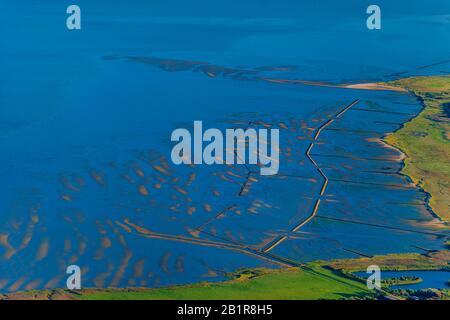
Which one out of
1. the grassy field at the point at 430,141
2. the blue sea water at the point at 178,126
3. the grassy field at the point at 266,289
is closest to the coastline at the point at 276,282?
the grassy field at the point at 266,289

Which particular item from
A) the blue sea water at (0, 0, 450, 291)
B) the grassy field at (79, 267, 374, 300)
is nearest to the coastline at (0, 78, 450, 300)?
the grassy field at (79, 267, 374, 300)


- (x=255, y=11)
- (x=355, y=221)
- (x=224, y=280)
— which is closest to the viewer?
(x=224, y=280)

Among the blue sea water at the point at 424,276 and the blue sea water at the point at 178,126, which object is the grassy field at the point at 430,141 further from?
the blue sea water at the point at 424,276

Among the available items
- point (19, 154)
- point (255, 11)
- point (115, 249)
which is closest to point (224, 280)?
point (115, 249)

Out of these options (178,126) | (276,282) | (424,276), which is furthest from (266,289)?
(178,126)

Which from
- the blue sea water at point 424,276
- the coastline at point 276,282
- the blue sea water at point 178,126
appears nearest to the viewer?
the coastline at point 276,282

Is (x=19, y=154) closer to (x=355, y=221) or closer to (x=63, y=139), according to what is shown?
(x=63, y=139)
